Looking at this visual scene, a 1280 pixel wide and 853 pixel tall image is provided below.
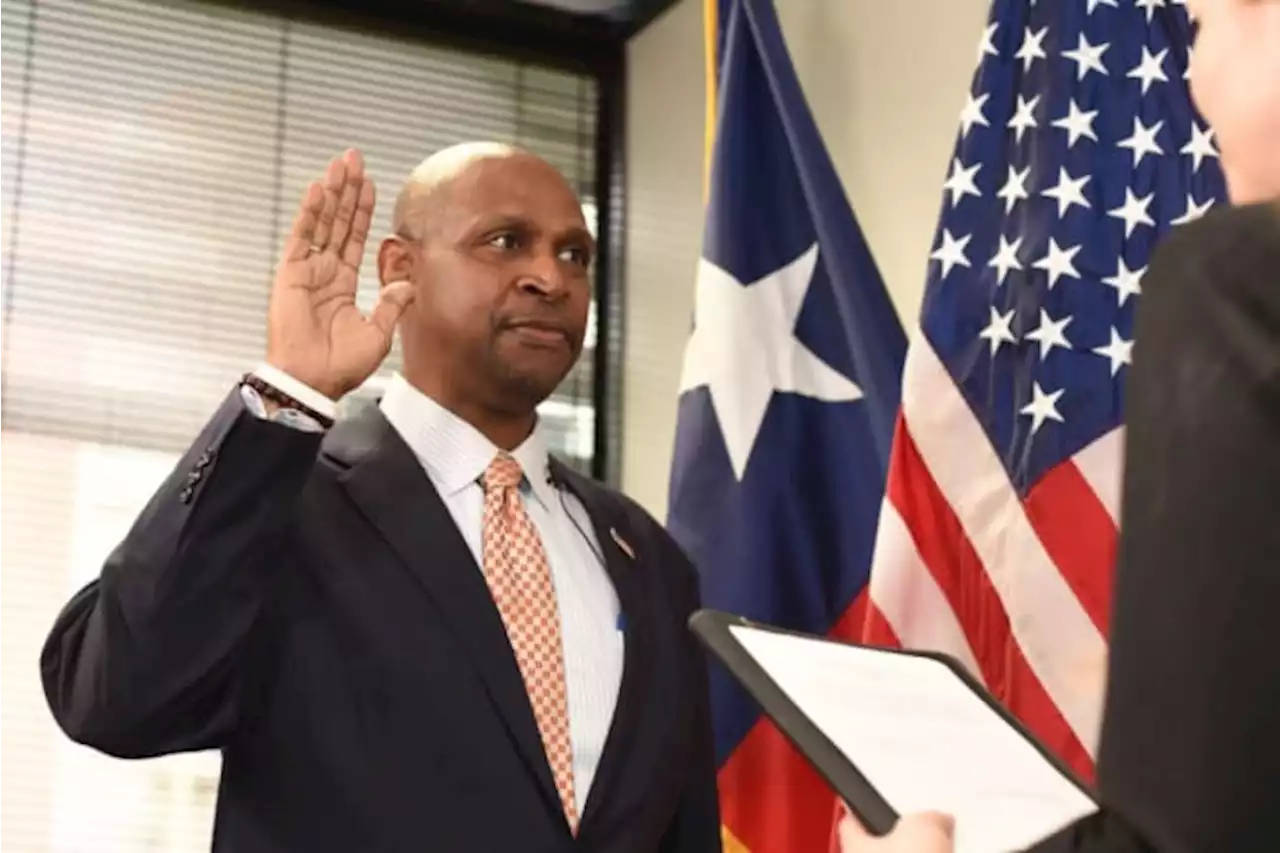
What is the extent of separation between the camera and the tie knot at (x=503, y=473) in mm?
1793

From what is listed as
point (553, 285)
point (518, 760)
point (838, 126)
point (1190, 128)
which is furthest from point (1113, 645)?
point (838, 126)

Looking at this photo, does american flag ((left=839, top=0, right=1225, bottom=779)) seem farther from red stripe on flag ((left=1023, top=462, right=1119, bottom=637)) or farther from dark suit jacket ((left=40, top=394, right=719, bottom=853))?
dark suit jacket ((left=40, top=394, right=719, bottom=853))

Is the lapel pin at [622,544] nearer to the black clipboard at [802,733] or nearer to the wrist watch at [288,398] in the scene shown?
the wrist watch at [288,398]

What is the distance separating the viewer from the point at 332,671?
1.59 m

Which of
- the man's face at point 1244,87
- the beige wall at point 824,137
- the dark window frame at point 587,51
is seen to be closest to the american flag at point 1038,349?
the beige wall at point 824,137

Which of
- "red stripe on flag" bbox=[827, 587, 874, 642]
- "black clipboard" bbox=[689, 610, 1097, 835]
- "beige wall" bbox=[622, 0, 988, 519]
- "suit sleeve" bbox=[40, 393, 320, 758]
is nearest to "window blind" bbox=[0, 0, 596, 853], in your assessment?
"beige wall" bbox=[622, 0, 988, 519]

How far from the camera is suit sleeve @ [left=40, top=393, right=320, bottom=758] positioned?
1458mm

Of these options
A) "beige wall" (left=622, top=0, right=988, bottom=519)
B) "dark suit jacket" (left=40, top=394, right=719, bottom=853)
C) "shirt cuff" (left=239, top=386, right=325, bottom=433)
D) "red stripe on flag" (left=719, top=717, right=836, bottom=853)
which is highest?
"beige wall" (left=622, top=0, right=988, bottom=519)

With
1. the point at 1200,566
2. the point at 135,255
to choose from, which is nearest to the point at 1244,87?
the point at 1200,566

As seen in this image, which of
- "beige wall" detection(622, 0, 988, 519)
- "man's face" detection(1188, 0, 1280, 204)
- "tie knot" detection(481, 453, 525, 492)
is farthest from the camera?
"beige wall" detection(622, 0, 988, 519)

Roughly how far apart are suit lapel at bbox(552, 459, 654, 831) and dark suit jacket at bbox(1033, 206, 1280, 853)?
0.96 meters

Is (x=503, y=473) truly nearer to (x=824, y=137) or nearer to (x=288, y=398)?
(x=288, y=398)

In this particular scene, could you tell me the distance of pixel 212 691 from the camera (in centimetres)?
152

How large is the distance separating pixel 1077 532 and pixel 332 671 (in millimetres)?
803
